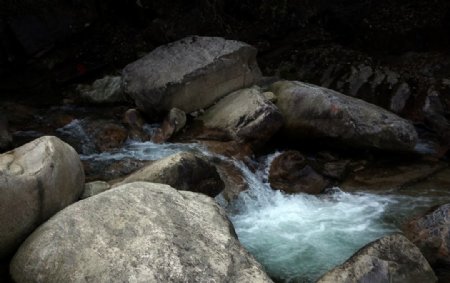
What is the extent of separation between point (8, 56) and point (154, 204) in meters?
7.83

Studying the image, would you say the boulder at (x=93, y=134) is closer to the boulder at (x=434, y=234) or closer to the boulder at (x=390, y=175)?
the boulder at (x=390, y=175)

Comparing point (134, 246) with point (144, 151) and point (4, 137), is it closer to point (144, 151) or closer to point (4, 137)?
point (144, 151)

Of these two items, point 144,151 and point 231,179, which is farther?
point 144,151

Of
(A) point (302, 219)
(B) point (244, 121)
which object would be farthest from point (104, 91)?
(A) point (302, 219)

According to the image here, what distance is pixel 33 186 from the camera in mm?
4891

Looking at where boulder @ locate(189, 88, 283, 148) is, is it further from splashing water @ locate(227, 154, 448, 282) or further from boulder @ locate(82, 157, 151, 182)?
boulder @ locate(82, 157, 151, 182)

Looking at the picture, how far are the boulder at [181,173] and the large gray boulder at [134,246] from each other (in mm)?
1344

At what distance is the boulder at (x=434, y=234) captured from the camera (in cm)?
579

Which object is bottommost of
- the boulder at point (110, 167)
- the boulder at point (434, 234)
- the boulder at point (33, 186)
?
the boulder at point (110, 167)

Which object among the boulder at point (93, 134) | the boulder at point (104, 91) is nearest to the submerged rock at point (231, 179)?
the boulder at point (93, 134)

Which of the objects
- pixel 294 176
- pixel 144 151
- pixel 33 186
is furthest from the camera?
pixel 144 151

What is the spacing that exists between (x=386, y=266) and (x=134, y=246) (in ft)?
8.58

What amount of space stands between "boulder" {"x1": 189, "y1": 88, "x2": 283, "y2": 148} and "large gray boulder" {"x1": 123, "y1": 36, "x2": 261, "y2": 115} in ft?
1.80

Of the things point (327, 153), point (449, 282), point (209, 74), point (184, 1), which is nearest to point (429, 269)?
point (449, 282)
